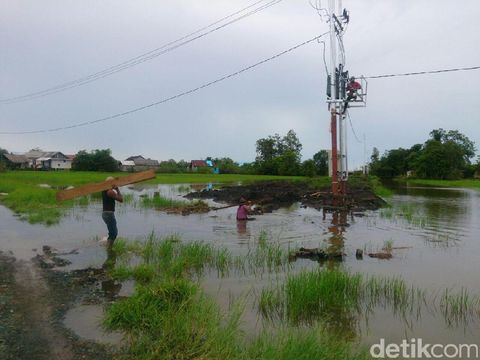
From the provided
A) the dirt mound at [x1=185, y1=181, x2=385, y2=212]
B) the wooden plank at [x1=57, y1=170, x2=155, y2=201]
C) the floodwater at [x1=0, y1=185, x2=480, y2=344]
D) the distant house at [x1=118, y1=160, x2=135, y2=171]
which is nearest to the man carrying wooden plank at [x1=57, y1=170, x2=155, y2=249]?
the wooden plank at [x1=57, y1=170, x2=155, y2=201]

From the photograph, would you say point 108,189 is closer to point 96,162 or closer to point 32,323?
point 32,323

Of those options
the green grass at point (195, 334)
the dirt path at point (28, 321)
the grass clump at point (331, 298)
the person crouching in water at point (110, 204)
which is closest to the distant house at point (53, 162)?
the person crouching in water at point (110, 204)

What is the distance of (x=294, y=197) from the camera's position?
30141 mm

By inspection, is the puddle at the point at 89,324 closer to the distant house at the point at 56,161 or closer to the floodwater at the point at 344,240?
the floodwater at the point at 344,240

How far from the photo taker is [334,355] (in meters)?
4.38

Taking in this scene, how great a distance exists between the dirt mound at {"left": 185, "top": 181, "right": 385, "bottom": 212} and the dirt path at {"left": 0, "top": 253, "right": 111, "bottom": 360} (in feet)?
53.3

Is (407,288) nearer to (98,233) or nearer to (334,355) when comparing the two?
(334,355)

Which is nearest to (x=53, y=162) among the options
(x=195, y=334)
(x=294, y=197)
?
(x=294, y=197)

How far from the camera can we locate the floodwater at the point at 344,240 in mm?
6062

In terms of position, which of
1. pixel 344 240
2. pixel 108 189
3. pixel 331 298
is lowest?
pixel 344 240

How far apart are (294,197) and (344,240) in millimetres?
16859

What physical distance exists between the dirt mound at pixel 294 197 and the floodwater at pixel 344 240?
60.1 inches

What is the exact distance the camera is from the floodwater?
6.06 meters

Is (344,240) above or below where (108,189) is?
below
